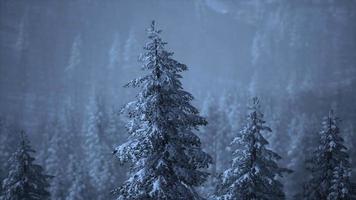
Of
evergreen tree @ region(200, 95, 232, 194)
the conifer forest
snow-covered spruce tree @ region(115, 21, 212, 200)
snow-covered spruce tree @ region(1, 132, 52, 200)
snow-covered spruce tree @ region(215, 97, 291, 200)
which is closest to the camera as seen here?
snow-covered spruce tree @ region(115, 21, 212, 200)

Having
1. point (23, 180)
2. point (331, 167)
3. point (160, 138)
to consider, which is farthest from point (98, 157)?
point (160, 138)

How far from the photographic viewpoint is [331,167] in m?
17.8

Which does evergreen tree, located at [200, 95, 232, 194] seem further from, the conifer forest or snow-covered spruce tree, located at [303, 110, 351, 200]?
snow-covered spruce tree, located at [303, 110, 351, 200]

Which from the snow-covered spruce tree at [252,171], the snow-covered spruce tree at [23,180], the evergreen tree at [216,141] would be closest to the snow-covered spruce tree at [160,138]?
the snow-covered spruce tree at [252,171]

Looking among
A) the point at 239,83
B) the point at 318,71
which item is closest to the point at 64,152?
the point at 239,83

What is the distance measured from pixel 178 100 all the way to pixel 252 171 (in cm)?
553

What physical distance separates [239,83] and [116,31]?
50.2 meters

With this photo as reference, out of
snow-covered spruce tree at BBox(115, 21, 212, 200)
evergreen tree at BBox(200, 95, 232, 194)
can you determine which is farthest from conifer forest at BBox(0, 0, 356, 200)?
evergreen tree at BBox(200, 95, 232, 194)

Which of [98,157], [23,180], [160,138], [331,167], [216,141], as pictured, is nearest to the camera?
[160,138]

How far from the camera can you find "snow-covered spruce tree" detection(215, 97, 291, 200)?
15.5m

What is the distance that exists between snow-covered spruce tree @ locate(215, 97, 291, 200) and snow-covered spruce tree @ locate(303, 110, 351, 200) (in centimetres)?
274

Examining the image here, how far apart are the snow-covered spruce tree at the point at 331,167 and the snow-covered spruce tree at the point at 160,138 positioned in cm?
799

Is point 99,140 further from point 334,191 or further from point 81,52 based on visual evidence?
point 81,52

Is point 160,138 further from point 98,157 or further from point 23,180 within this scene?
point 98,157
